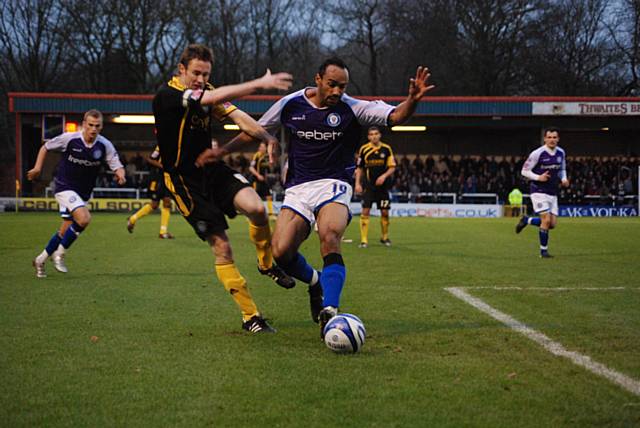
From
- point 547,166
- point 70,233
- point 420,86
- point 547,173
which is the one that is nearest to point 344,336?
point 420,86

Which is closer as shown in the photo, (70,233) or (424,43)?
(70,233)

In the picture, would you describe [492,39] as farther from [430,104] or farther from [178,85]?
[178,85]

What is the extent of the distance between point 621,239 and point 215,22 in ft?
118

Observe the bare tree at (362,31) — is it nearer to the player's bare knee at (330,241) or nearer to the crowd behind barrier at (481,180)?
the crowd behind barrier at (481,180)

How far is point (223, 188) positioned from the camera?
6.00 m

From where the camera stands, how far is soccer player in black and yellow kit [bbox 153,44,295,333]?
223 inches

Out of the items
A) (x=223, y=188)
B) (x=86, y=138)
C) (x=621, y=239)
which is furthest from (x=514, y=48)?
(x=223, y=188)

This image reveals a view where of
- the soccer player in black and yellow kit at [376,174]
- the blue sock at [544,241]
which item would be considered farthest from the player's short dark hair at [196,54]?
the soccer player in black and yellow kit at [376,174]

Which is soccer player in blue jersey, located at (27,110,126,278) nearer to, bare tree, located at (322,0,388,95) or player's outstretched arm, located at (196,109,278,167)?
player's outstretched arm, located at (196,109,278,167)

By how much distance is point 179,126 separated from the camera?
5.82 meters

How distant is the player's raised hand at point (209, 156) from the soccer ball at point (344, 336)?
60.9 inches

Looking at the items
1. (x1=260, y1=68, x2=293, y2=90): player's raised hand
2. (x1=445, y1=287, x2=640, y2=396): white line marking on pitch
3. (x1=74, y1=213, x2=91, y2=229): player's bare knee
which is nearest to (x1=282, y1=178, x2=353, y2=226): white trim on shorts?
(x1=260, y1=68, x2=293, y2=90): player's raised hand

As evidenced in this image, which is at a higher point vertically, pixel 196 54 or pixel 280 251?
pixel 196 54

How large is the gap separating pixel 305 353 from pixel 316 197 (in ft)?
4.83
